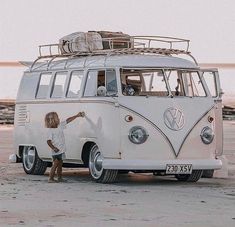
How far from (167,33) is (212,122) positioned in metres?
A: 30.1

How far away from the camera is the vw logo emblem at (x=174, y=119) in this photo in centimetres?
1670

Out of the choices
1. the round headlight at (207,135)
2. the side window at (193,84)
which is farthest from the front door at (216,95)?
the round headlight at (207,135)

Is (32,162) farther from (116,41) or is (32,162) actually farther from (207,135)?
(207,135)

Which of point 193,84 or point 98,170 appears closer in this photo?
point 98,170

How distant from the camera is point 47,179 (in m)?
17.9

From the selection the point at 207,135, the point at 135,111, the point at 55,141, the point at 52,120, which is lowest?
the point at 55,141

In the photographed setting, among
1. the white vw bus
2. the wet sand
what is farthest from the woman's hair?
the wet sand

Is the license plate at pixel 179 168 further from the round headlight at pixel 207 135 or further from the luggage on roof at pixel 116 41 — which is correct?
the luggage on roof at pixel 116 41

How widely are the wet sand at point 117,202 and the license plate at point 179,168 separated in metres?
0.22

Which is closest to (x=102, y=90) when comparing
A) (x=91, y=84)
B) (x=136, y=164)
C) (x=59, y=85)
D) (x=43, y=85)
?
(x=91, y=84)

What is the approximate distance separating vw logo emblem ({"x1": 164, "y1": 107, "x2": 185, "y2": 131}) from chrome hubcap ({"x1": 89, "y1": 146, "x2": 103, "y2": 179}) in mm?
1129

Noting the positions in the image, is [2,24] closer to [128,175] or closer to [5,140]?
[5,140]

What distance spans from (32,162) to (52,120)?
7.18 ft

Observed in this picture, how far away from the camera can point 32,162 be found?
19.1 metres
